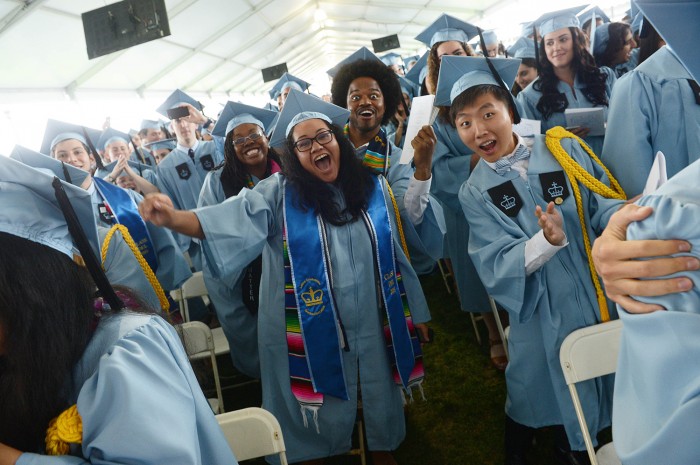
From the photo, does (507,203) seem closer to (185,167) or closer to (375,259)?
(375,259)

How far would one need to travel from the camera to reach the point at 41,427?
0.96 m

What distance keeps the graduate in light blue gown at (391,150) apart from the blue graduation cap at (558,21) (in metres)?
1.16

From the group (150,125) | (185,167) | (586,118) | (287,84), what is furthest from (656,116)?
(150,125)

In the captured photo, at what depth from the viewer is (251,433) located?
1496 mm

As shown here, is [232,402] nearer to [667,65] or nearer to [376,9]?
[667,65]

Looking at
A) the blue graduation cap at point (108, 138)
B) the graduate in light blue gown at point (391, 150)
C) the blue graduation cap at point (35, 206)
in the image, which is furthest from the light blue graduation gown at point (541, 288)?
the blue graduation cap at point (108, 138)

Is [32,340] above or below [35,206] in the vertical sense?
below

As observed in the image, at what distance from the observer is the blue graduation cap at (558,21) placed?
2.96 metres

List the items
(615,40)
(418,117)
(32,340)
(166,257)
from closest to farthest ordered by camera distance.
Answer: (32,340), (418,117), (166,257), (615,40)

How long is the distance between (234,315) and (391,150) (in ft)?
5.18

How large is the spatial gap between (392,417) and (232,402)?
5.60 feet

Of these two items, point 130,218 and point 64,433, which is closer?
point 64,433

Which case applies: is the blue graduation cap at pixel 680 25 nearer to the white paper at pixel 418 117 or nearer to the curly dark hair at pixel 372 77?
the white paper at pixel 418 117

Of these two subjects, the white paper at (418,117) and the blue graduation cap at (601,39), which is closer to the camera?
the white paper at (418,117)
